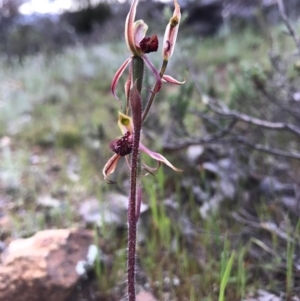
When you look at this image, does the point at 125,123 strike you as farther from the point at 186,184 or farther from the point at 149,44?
the point at 186,184

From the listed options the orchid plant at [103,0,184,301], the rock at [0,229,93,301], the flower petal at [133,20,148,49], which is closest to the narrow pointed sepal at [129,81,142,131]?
the orchid plant at [103,0,184,301]

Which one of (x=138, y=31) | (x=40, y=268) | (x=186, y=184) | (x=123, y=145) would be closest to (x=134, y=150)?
(x=123, y=145)

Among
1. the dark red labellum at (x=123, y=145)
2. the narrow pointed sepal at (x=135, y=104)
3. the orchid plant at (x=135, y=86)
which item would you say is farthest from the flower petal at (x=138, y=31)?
the dark red labellum at (x=123, y=145)

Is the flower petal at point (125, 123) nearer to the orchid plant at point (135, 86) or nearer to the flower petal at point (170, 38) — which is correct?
the orchid plant at point (135, 86)

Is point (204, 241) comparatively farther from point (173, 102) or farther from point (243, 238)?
point (173, 102)

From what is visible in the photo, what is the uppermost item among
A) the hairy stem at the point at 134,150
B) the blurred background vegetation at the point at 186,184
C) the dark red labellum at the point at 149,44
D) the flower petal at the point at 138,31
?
the flower petal at the point at 138,31

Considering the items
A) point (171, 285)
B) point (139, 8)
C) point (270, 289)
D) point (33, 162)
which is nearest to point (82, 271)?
point (171, 285)

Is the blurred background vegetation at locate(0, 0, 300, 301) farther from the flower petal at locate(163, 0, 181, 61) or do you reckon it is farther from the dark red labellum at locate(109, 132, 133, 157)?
the flower petal at locate(163, 0, 181, 61)
